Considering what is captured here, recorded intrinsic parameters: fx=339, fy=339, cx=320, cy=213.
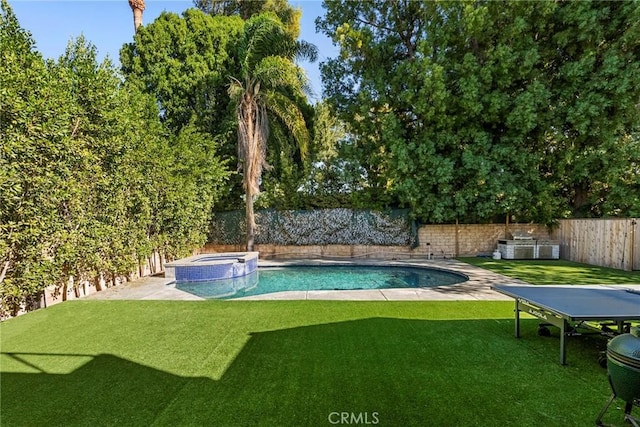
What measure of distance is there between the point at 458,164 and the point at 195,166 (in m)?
9.87

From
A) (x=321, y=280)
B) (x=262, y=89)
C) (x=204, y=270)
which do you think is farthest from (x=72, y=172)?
(x=262, y=89)

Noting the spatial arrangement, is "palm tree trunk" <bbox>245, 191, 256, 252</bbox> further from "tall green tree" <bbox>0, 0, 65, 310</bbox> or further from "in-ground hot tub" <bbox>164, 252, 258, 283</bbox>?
"tall green tree" <bbox>0, 0, 65, 310</bbox>

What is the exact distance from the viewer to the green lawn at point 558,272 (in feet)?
27.3

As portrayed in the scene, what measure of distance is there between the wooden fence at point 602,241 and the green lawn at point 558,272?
1.43ft

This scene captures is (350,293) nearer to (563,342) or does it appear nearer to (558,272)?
(563,342)

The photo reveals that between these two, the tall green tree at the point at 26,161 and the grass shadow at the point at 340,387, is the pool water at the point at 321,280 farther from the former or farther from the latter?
the grass shadow at the point at 340,387

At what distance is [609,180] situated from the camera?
12336mm

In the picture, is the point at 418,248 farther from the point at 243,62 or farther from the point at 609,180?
the point at 243,62

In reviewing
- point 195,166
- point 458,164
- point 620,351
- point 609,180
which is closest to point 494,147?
point 458,164

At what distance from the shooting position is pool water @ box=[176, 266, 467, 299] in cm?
887

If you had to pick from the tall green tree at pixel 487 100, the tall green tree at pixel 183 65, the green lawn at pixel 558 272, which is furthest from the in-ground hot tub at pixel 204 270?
the green lawn at pixel 558 272

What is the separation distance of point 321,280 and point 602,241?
9189 millimetres

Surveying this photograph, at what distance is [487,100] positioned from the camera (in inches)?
483

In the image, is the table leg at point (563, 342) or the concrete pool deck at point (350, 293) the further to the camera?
the concrete pool deck at point (350, 293)
